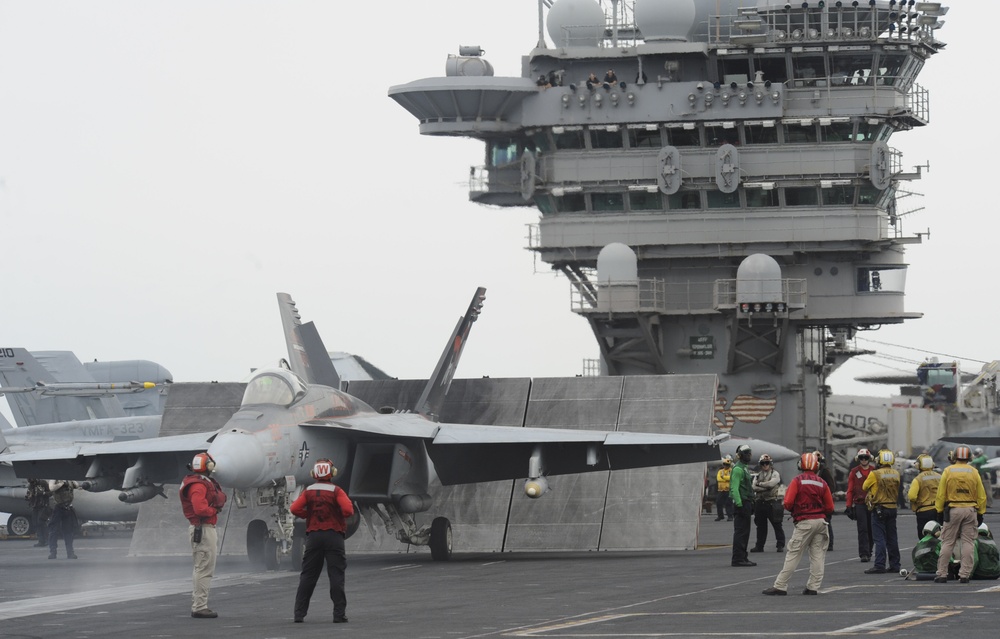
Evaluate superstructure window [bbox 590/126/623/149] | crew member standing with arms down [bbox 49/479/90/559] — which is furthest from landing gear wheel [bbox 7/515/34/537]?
superstructure window [bbox 590/126/623/149]

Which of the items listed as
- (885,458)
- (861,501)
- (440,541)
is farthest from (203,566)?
(861,501)

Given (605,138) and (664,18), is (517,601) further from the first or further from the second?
(664,18)

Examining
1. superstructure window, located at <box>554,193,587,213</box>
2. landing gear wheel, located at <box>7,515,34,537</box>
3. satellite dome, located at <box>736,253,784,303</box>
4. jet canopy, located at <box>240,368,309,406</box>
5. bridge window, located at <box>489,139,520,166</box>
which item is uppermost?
bridge window, located at <box>489,139,520,166</box>

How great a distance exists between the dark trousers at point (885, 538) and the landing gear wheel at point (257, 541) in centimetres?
990

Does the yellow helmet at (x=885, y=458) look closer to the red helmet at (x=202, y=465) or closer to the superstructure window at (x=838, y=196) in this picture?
the red helmet at (x=202, y=465)

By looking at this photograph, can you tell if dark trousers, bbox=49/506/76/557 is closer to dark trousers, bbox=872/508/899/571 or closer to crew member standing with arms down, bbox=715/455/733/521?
crew member standing with arms down, bbox=715/455/733/521

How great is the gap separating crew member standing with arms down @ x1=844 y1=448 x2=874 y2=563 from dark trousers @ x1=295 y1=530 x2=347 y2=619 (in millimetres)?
8067

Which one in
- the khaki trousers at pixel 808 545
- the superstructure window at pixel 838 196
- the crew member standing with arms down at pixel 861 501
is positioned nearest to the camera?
the khaki trousers at pixel 808 545

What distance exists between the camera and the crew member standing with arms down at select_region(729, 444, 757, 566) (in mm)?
21062

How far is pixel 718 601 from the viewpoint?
52.2ft

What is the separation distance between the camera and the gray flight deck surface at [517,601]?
1356 centimetres

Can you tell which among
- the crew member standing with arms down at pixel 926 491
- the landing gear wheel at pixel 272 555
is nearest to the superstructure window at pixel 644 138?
the landing gear wheel at pixel 272 555

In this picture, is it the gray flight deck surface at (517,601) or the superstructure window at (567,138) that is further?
the superstructure window at (567,138)

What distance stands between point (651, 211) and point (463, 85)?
24.7 ft
